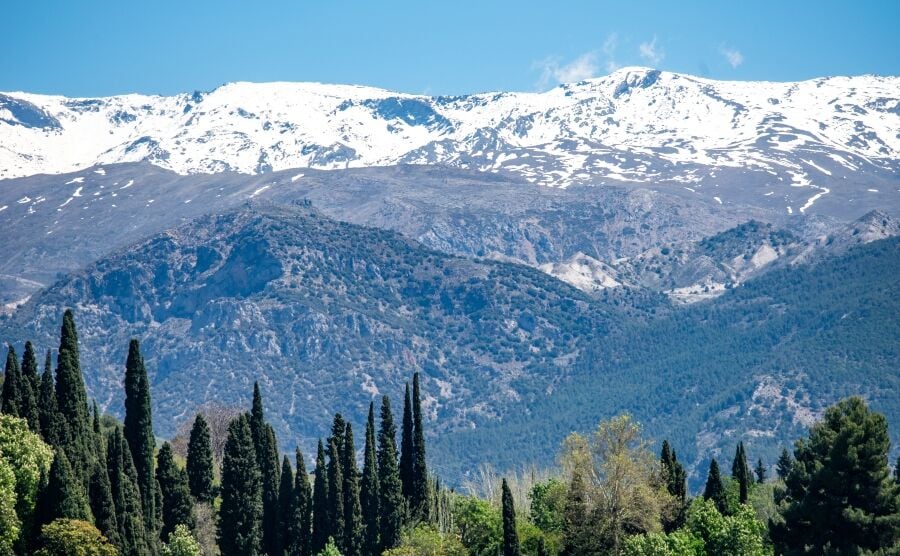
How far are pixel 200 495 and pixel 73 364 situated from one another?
126 feet

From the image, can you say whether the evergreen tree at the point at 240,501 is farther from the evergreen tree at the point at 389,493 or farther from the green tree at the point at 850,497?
the green tree at the point at 850,497

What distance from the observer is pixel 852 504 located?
106 m

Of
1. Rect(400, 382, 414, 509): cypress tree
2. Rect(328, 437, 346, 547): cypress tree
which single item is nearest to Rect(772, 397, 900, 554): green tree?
Rect(328, 437, 346, 547): cypress tree

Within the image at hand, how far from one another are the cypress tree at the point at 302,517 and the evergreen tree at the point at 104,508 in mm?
28492

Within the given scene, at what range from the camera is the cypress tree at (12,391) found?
120812 mm

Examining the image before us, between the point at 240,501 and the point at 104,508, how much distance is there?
94.7 feet

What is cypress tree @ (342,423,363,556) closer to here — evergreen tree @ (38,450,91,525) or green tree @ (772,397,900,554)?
evergreen tree @ (38,450,91,525)

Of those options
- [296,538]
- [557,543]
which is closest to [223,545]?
[296,538]

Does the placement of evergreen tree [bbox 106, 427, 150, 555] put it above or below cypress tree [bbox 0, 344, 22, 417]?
below

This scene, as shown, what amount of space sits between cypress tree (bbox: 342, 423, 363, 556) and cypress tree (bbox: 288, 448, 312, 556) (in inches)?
155

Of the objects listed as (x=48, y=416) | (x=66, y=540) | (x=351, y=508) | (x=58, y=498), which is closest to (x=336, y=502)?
(x=351, y=508)

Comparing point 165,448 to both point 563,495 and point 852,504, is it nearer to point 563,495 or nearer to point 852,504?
point 563,495

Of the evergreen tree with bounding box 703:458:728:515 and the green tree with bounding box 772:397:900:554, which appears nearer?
the green tree with bounding box 772:397:900:554

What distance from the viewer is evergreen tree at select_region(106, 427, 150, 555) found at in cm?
11988
